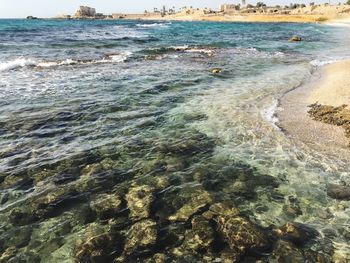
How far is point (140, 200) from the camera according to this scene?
839cm

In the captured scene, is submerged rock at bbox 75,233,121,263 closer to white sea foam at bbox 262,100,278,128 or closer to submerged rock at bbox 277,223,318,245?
submerged rock at bbox 277,223,318,245

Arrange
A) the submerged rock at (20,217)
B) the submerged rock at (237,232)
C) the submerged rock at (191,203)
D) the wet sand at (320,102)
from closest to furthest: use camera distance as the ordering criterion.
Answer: the submerged rock at (237,232) < the submerged rock at (20,217) < the submerged rock at (191,203) < the wet sand at (320,102)

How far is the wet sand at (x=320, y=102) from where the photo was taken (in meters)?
11.4

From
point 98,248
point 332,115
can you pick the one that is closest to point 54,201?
point 98,248

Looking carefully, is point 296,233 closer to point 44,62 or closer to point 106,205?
point 106,205

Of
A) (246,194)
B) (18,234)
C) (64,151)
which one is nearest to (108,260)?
(18,234)

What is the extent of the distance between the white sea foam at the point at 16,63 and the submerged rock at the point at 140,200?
2119 cm

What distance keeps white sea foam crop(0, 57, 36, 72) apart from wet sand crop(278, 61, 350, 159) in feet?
66.3

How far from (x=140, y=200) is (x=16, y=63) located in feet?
76.5

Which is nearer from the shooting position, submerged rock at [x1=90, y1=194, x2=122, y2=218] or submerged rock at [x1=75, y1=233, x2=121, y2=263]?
submerged rock at [x1=75, y1=233, x2=121, y2=263]

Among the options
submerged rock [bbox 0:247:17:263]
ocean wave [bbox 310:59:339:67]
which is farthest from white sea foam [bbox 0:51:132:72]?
submerged rock [bbox 0:247:17:263]

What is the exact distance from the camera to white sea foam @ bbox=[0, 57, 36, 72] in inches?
1015

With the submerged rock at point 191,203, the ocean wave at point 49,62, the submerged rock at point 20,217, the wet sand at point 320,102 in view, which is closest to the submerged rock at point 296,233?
the submerged rock at point 191,203

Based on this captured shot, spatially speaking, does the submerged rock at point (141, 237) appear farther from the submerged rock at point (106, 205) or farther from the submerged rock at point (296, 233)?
the submerged rock at point (296, 233)
